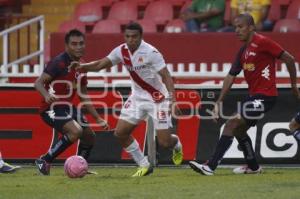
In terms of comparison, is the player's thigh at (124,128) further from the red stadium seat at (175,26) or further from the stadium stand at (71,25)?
the stadium stand at (71,25)

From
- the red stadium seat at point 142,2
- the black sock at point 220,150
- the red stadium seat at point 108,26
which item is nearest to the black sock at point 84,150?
the black sock at point 220,150

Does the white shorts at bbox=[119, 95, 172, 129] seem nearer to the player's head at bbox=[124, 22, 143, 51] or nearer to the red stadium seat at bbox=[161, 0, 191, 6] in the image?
the player's head at bbox=[124, 22, 143, 51]

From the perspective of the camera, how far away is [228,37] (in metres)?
19.8

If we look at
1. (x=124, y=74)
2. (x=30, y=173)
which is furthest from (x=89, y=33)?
(x=30, y=173)

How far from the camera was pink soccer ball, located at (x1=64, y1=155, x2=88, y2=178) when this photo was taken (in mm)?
13695

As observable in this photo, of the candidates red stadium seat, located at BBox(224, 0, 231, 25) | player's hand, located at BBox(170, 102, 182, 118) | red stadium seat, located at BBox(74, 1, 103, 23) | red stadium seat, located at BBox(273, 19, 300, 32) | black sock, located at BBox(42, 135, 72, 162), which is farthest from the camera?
red stadium seat, located at BBox(74, 1, 103, 23)

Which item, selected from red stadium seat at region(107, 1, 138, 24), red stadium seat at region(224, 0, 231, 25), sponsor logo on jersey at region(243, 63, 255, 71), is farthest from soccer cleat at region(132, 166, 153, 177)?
red stadium seat at region(107, 1, 138, 24)

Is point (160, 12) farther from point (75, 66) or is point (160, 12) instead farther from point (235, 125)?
point (235, 125)

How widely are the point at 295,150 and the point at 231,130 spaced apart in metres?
2.27

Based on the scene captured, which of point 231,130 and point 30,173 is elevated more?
point 231,130

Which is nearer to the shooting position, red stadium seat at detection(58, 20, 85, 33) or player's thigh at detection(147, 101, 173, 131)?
player's thigh at detection(147, 101, 173, 131)

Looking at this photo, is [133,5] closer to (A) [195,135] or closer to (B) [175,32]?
(B) [175,32]

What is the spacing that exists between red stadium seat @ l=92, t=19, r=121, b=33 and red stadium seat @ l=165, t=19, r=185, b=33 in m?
1.05

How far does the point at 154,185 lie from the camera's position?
41.9 feet
